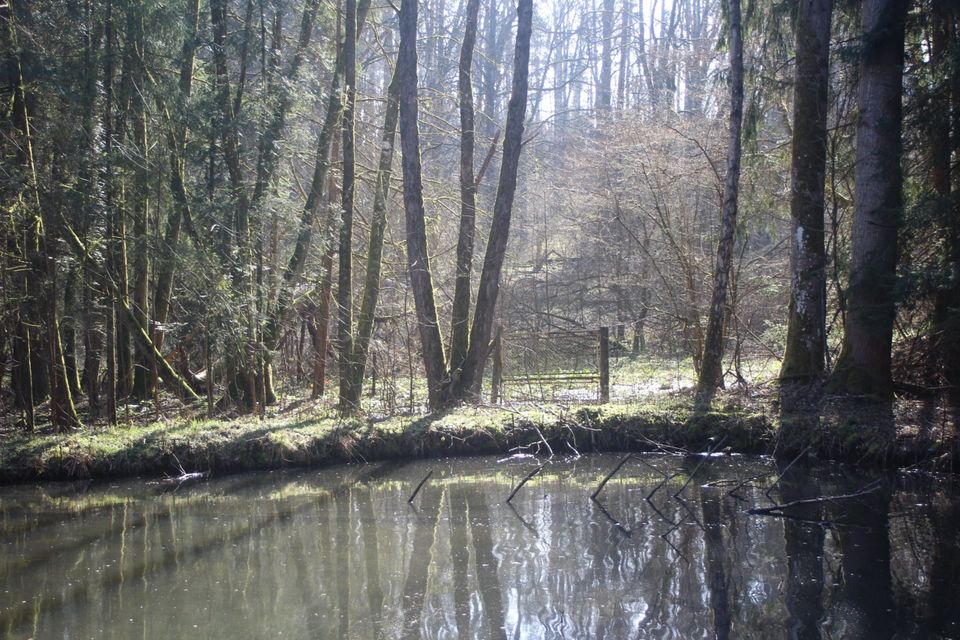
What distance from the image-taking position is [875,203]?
1034 centimetres

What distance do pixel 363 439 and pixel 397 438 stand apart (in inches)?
18.6

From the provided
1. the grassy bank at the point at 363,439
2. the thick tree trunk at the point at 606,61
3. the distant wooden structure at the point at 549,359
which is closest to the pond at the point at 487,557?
the grassy bank at the point at 363,439

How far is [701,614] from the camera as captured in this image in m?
5.88

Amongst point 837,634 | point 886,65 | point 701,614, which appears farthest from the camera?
point 886,65

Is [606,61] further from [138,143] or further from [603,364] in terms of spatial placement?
[138,143]

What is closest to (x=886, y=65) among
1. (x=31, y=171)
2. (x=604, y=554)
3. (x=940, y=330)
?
(x=940, y=330)

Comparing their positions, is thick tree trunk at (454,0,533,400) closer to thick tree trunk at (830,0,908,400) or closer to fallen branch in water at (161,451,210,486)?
fallen branch in water at (161,451,210,486)

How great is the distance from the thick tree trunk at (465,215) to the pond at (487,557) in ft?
11.0

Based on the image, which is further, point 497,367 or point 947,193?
point 497,367

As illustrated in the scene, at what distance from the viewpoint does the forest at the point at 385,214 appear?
10344 mm

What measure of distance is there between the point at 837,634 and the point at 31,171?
10.9 meters

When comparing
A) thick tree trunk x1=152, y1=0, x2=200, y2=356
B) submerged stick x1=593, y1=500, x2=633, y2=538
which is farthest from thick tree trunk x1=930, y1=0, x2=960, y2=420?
thick tree trunk x1=152, y1=0, x2=200, y2=356

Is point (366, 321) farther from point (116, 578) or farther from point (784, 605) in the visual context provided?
point (784, 605)

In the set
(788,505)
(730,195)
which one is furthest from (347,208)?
(788,505)
